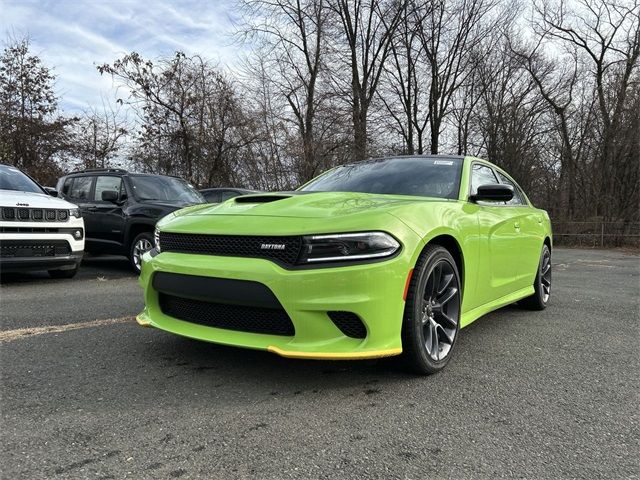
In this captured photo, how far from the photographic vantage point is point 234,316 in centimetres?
284

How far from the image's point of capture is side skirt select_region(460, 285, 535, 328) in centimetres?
356

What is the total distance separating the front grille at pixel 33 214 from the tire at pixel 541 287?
5.94m

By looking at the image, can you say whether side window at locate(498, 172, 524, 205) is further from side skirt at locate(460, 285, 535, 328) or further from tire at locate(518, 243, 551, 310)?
side skirt at locate(460, 285, 535, 328)

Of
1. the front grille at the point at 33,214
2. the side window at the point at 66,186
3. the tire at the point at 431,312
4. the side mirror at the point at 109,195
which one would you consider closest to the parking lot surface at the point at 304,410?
the tire at the point at 431,312

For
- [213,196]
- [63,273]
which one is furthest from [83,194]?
[213,196]

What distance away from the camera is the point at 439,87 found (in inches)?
972

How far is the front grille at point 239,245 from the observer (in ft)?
8.88

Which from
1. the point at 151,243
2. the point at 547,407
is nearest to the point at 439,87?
the point at 151,243

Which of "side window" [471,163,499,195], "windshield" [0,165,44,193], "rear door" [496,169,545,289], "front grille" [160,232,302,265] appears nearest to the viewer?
"front grille" [160,232,302,265]

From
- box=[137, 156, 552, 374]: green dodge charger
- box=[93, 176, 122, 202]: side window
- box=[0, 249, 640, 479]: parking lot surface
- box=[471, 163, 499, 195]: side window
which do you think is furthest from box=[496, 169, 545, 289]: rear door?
box=[93, 176, 122, 202]: side window

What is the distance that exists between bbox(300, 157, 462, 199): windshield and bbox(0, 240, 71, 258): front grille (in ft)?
12.7

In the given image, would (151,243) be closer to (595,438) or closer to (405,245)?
(405,245)

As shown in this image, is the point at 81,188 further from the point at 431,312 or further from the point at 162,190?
the point at 431,312

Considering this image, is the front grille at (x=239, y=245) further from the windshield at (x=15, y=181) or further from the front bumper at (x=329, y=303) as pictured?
the windshield at (x=15, y=181)
